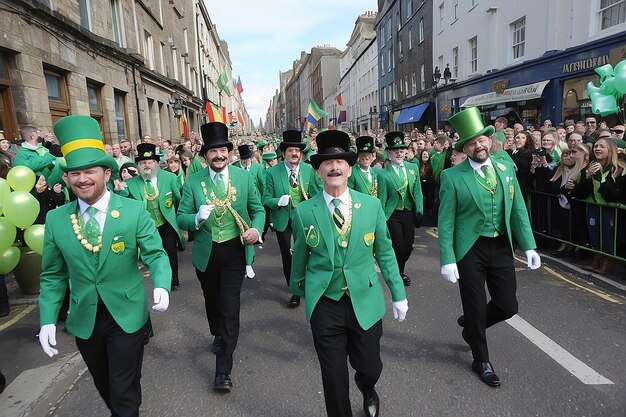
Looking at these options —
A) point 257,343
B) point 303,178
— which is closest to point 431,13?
point 303,178

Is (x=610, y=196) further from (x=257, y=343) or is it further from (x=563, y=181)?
(x=257, y=343)

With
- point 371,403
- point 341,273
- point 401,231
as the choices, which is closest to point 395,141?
point 401,231

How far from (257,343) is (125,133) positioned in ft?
52.1

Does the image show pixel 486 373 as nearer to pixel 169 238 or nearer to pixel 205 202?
pixel 205 202

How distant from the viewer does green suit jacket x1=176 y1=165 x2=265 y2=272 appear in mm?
3871

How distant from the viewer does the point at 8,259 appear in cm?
490

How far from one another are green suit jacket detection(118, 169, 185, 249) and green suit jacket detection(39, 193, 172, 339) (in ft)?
10.3

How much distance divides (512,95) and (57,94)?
16596 mm

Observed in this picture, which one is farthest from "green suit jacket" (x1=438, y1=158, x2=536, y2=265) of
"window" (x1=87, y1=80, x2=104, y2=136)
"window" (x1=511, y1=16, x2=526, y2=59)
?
"window" (x1=511, y1=16, x2=526, y2=59)

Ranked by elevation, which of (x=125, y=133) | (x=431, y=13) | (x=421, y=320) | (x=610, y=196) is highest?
(x=431, y=13)

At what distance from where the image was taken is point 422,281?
20.0 ft

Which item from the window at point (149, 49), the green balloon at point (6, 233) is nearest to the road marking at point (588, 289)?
the green balloon at point (6, 233)

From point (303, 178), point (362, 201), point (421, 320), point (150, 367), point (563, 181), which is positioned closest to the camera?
point (362, 201)

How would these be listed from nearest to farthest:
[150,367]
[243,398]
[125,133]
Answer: [243,398], [150,367], [125,133]
